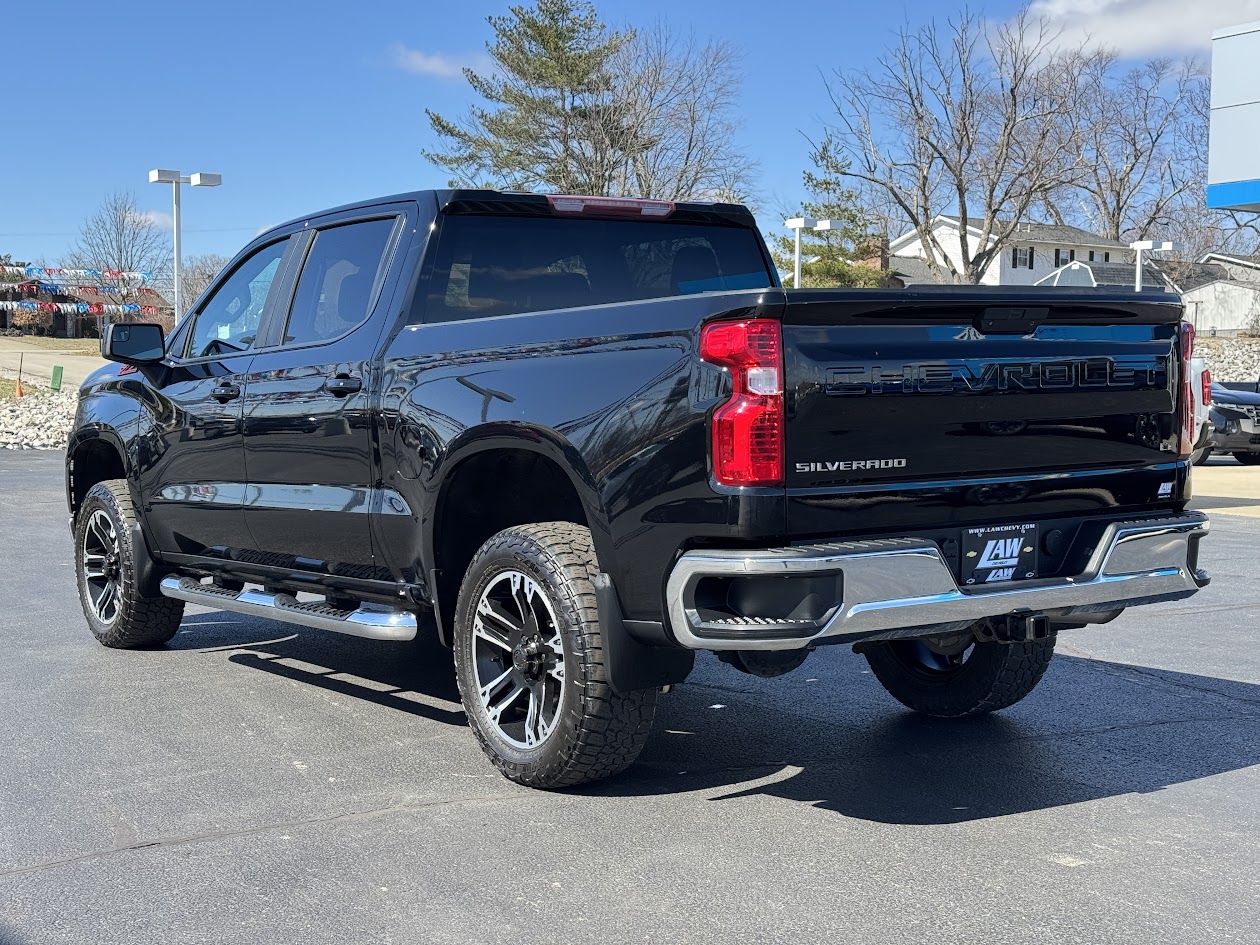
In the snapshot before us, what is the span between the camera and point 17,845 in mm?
4254

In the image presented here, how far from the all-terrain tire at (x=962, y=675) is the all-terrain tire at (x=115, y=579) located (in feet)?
11.4

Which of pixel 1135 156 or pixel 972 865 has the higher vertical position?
pixel 1135 156

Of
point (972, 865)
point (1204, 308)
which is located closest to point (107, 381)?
point (972, 865)

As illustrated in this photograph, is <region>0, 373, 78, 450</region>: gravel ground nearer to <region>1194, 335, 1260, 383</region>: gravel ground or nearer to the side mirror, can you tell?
the side mirror

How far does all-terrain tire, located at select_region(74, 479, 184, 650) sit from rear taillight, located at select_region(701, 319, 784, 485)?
158 inches

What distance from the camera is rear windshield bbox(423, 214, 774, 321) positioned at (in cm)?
566

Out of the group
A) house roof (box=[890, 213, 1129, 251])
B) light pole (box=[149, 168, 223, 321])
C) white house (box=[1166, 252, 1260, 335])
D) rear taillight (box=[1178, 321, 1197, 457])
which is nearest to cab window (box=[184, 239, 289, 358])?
rear taillight (box=[1178, 321, 1197, 457])

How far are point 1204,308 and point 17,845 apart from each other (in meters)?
87.4

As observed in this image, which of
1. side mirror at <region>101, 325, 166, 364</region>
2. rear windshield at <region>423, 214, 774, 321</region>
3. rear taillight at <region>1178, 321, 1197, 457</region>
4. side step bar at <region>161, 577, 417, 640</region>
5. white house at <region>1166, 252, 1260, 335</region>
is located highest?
white house at <region>1166, 252, 1260, 335</region>

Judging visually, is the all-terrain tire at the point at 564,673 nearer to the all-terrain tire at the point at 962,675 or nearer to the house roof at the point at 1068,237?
the all-terrain tire at the point at 962,675

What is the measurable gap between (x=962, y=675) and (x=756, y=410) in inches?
86.2

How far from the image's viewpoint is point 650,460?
424 cm

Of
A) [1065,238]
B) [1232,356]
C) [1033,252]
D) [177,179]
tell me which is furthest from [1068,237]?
[177,179]

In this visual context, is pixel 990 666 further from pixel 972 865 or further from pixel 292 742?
pixel 292 742
